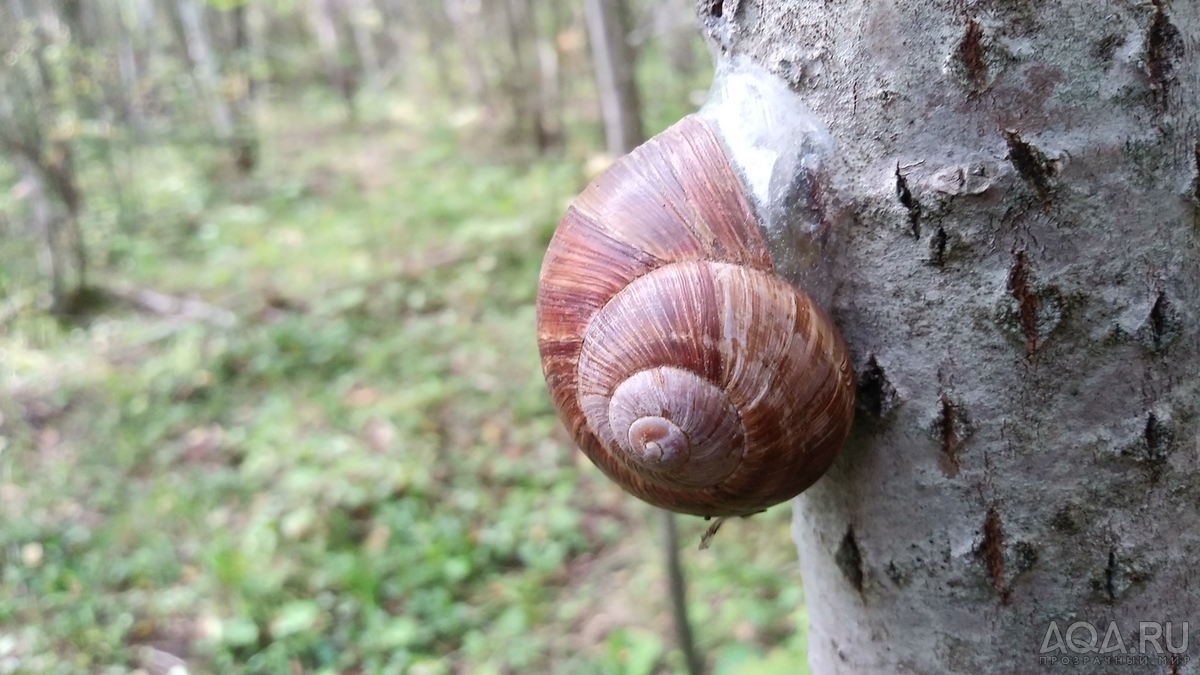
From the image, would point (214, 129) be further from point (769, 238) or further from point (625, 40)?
point (769, 238)

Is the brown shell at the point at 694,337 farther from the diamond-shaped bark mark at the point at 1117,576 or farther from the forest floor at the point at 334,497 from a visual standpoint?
the forest floor at the point at 334,497

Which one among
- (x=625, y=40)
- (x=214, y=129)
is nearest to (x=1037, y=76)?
(x=625, y=40)

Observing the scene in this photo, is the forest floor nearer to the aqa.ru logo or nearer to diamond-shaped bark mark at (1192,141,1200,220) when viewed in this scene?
the aqa.ru logo

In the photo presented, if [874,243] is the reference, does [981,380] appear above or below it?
below

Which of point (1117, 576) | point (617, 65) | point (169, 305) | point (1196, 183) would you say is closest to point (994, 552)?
point (1117, 576)

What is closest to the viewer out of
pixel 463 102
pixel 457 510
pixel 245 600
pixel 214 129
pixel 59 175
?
pixel 245 600

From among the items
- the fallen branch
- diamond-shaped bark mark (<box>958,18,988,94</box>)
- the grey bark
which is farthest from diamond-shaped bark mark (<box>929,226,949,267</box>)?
the fallen branch

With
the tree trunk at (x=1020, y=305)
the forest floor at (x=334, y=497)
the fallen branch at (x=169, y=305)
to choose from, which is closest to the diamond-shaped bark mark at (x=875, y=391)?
the tree trunk at (x=1020, y=305)
